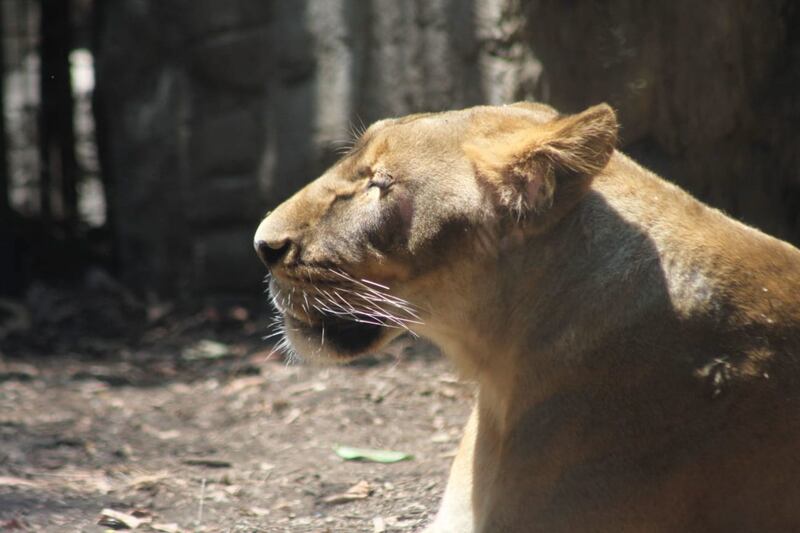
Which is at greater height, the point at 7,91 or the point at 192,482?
the point at 7,91

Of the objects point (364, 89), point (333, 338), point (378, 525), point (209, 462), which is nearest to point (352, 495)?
point (378, 525)

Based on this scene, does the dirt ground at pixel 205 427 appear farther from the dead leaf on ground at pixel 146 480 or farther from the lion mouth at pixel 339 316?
the lion mouth at pixel 339 316

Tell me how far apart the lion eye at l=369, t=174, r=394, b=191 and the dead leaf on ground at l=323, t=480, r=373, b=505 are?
1200mm

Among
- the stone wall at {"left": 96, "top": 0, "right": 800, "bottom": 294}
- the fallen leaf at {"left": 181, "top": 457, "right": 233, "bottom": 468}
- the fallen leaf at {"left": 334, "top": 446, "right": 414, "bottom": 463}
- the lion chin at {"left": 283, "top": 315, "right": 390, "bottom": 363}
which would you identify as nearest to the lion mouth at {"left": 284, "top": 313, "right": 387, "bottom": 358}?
the lion chin at {"left": 283, "top": 315, "right": 390, "bottom": 363}

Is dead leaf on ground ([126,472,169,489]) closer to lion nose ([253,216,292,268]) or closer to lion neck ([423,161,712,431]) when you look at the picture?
lion nose ([253,216,292,268])

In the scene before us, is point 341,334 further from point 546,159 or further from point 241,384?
point 241,384

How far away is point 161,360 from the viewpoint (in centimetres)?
566

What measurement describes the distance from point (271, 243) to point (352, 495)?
44.6 inches

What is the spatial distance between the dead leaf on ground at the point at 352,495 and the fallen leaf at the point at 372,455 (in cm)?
29

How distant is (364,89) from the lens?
575 centimetres

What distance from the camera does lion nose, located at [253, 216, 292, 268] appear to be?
8.86 feet

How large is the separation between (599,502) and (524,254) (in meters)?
0.56

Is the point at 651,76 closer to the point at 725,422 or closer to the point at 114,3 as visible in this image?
the point at 725,422

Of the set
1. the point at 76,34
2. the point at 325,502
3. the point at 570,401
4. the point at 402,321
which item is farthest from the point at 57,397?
the point at 76,34
